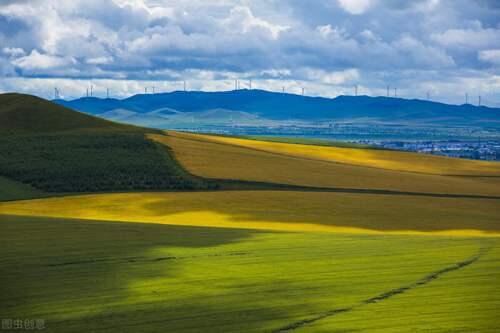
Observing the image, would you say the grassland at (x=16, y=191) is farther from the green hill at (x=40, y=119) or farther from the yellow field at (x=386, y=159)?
the yellow field at (x=386, y=159)

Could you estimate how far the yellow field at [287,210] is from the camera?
57.3m

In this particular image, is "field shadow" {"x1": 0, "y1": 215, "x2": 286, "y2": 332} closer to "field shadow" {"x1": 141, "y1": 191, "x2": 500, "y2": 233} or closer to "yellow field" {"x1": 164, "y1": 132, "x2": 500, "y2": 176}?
"field shadow" {"x1": 141, "y1": 191, "x2": 500, "y2": 233}

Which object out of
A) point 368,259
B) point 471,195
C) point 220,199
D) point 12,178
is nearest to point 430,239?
point 368,259

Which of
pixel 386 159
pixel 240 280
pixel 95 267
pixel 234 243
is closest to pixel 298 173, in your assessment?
pixel 386 159

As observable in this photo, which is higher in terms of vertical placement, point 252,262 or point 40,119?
point 40,119

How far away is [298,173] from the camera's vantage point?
86.3 metres

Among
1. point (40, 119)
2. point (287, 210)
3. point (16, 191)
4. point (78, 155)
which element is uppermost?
point (40, 119)

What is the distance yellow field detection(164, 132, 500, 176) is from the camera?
354 feet

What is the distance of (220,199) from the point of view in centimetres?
6762

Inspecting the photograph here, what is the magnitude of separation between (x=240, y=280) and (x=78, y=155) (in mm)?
57964

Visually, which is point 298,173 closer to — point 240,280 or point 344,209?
point 344,209

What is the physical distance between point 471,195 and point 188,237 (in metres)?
38.2

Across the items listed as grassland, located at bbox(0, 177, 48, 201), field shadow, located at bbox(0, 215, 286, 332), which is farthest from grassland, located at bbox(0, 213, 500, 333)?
grassland, located at bbox(0, 177, 48, 201)

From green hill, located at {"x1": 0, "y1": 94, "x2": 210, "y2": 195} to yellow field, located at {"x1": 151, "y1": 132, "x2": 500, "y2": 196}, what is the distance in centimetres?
324
